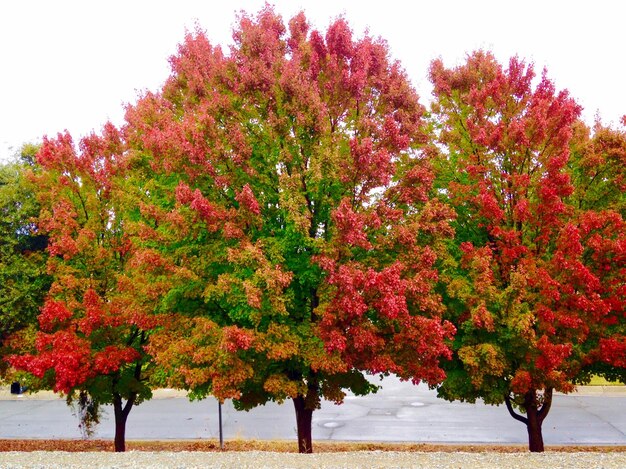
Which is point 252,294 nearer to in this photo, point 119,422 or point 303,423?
point 303,423

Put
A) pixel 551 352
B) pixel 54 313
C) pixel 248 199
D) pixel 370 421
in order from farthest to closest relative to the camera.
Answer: pixel 370 421 → pixel 54 313 → pixel 551 352 → pixel 248 199

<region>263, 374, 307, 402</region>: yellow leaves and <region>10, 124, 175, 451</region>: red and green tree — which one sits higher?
<region>10, 124, 175, 451</region>: red and green tree

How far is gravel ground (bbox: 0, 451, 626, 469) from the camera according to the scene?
8938mm

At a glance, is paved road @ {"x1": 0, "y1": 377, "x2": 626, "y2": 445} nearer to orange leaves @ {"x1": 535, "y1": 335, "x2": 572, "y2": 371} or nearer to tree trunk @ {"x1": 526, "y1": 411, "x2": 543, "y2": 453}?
tree trunk @ {"x1": 526, "y1": 411, "x2": 543, "y2": 453}

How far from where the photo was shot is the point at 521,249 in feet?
37.1

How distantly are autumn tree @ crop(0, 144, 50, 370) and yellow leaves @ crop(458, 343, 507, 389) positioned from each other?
39.1ft

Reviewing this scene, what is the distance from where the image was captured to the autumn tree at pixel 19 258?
1434cm

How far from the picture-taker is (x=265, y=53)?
36.9ft

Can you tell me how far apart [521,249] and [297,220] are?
17.6 feet

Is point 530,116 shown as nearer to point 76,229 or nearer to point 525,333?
point 525,333

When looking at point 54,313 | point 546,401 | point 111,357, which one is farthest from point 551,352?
point 54,313

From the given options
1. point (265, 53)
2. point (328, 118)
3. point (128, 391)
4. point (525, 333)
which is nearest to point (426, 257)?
point (525, 333)

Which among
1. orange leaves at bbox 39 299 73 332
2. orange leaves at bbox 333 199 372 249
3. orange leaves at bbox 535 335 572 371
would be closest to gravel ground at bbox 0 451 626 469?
orange leaves at bbox 535 335 572 371

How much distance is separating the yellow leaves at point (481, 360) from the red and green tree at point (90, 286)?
7.25 metres
